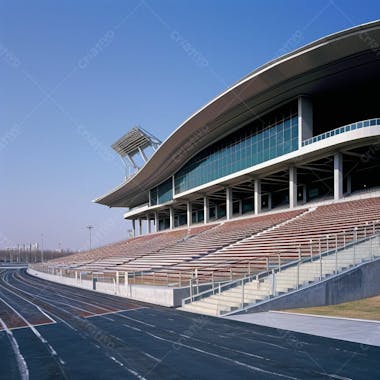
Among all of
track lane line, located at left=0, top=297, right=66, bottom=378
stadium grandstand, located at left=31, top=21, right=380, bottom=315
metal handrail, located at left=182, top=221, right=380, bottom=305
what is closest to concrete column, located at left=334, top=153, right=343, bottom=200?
stadium grandstand, located at left=31, top=21, right=380, bottom=315

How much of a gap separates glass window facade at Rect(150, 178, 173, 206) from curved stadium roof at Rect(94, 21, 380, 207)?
6.30 metres

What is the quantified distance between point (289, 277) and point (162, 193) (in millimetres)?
44123

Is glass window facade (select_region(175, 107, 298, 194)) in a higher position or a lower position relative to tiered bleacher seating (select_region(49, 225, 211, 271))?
higher

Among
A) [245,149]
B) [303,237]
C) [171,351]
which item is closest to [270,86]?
[245,149]

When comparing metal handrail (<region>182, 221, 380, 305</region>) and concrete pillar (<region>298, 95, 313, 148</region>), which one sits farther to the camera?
concrete pillar (<region>298, 95, 313, 148</region>)

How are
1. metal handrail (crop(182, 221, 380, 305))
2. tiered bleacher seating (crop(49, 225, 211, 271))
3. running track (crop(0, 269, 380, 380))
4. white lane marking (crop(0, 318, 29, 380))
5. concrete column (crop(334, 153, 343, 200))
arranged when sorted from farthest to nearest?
tiered bleacher seating (crop(49, 225, 211, 271)), concrete column (crop(334, 153, 343, 200)), metal handrail (crop(182, 221, 380, 305)), white lane marking (crop(0, 318, 29, 380)), running track (crop(0, 269, 380, 380))

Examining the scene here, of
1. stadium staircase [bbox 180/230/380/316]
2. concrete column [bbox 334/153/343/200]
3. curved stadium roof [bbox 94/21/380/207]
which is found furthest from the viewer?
concrete column [bbox 334/153/343/200]

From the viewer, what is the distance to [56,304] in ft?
66.1

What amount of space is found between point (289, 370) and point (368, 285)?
9.39 meters

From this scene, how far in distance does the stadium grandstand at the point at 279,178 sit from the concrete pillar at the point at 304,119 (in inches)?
3.0

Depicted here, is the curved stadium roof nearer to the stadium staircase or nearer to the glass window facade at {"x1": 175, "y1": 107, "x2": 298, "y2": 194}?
the glass window facade at {"x1": 175, "y1": 107, "x2": 298, "y2": 194}

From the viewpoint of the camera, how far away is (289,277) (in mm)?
16156

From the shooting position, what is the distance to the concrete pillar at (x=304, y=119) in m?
31.3

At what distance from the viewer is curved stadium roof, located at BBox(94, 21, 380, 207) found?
25.2m
